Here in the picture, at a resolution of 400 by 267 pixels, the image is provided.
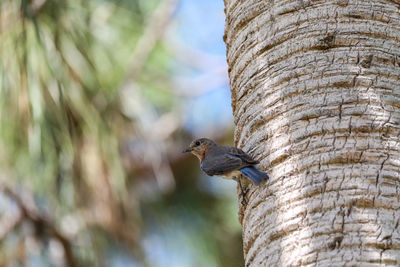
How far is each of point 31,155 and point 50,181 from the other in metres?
0.23

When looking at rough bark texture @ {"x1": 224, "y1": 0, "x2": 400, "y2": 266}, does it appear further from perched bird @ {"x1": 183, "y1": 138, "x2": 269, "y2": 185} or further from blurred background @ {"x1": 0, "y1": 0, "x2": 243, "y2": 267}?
blurred background @ {"x1": 0, "y1": 0, "x2": 243, "y2": 267}

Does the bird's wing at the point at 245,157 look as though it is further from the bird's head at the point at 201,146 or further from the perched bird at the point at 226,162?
the bird's head at the point at 201,146

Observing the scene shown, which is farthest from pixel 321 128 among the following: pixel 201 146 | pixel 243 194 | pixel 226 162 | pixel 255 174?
pixel 201 146

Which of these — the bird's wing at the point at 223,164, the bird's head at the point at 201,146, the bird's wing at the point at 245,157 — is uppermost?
the bird's head at the point at 201,146

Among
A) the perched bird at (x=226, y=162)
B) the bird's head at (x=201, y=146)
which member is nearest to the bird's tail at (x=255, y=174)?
the perched bird at (x=226, y=162)

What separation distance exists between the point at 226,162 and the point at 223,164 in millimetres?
74

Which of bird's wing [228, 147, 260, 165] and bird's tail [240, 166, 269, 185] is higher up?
bird's wing [228, 147, 260, 165]

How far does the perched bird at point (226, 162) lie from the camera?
255 cm

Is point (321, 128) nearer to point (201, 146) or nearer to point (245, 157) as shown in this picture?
point (245, 157)

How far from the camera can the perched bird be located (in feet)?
8.36

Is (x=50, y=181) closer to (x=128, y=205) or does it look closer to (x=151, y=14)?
(x=128, y=205)

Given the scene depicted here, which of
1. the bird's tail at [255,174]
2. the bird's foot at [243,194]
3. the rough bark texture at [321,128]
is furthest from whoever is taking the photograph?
the bird's foot at [243,194]

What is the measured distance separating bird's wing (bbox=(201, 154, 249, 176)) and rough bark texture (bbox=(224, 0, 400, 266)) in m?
0.11

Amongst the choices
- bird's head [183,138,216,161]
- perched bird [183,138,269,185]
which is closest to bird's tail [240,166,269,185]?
perched bird [183,138,269,185]
